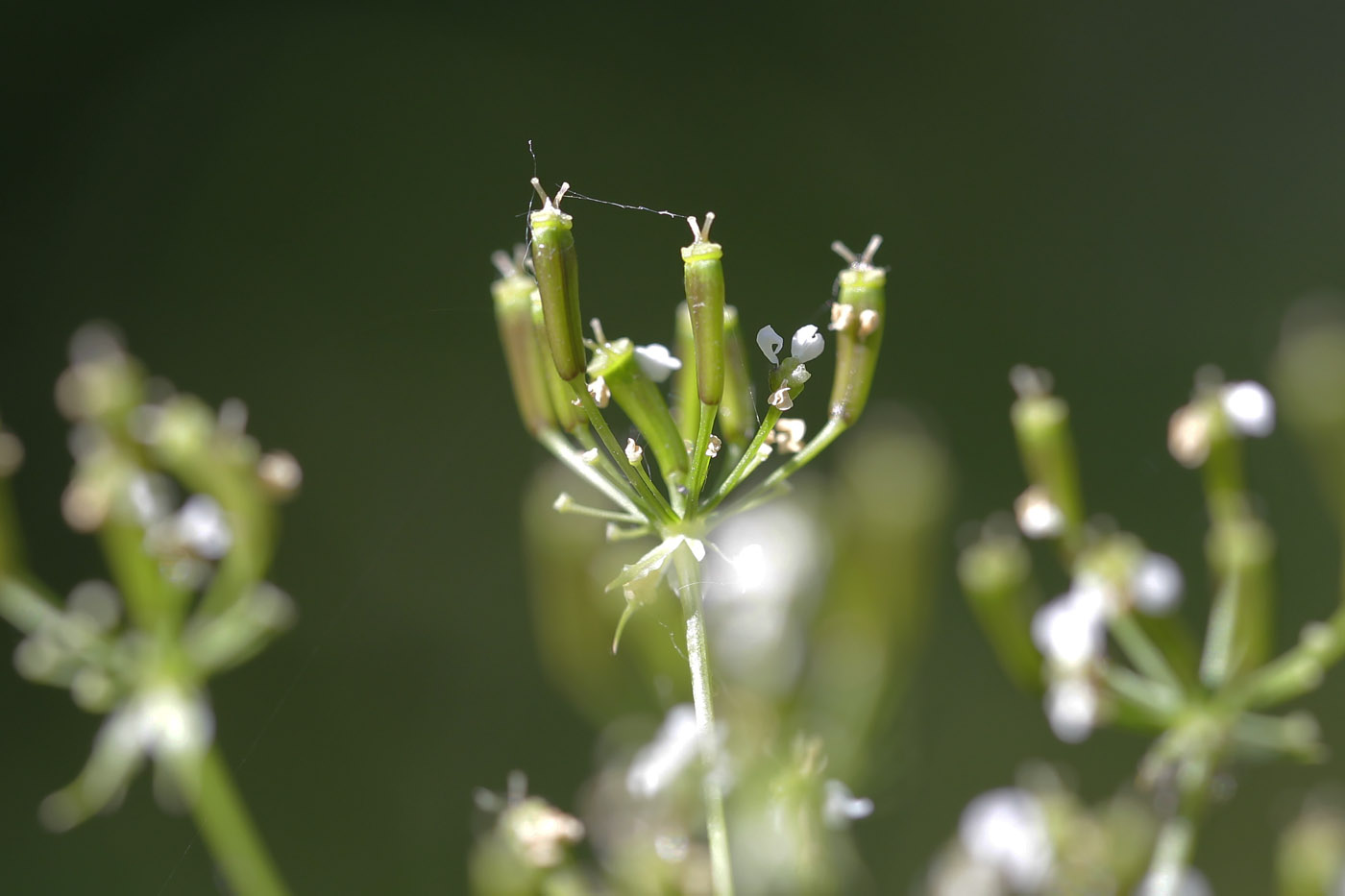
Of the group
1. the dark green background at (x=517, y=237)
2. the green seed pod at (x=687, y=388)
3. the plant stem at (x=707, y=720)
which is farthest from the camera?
the dark green background at (x=517, y=237)

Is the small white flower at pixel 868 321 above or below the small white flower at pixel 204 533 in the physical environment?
above

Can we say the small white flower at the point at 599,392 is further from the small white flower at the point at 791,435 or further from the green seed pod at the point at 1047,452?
the green seed pod at the point at 1047,452

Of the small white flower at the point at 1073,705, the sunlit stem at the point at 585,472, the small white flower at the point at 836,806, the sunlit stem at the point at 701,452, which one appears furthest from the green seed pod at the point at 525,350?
the small white flower at the point at 1073,705

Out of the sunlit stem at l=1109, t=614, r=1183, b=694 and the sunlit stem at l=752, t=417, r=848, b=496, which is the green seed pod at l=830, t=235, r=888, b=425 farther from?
the sunlit stem at l=1109, t=614, r=1183, b=694

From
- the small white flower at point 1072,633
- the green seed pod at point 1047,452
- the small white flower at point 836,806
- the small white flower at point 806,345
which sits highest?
the small white flower at point 806,345

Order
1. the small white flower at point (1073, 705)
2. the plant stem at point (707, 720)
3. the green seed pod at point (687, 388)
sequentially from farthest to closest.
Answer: the small white flower at point (1073, 705) < the green seed pod at point (687, 388) < the plant stem at point (707, 720)

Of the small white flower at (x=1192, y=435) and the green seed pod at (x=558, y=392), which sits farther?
the small white flower at (x=1192, y=435)

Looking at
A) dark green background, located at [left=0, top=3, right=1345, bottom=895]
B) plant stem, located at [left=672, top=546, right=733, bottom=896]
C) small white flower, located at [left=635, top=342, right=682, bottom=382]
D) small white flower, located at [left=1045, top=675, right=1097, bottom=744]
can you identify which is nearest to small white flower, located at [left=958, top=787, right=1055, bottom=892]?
small white flower, located at [left=1045, top=675, right=1097, bottom=744]

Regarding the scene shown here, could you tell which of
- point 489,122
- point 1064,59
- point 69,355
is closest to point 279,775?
point 69,355
